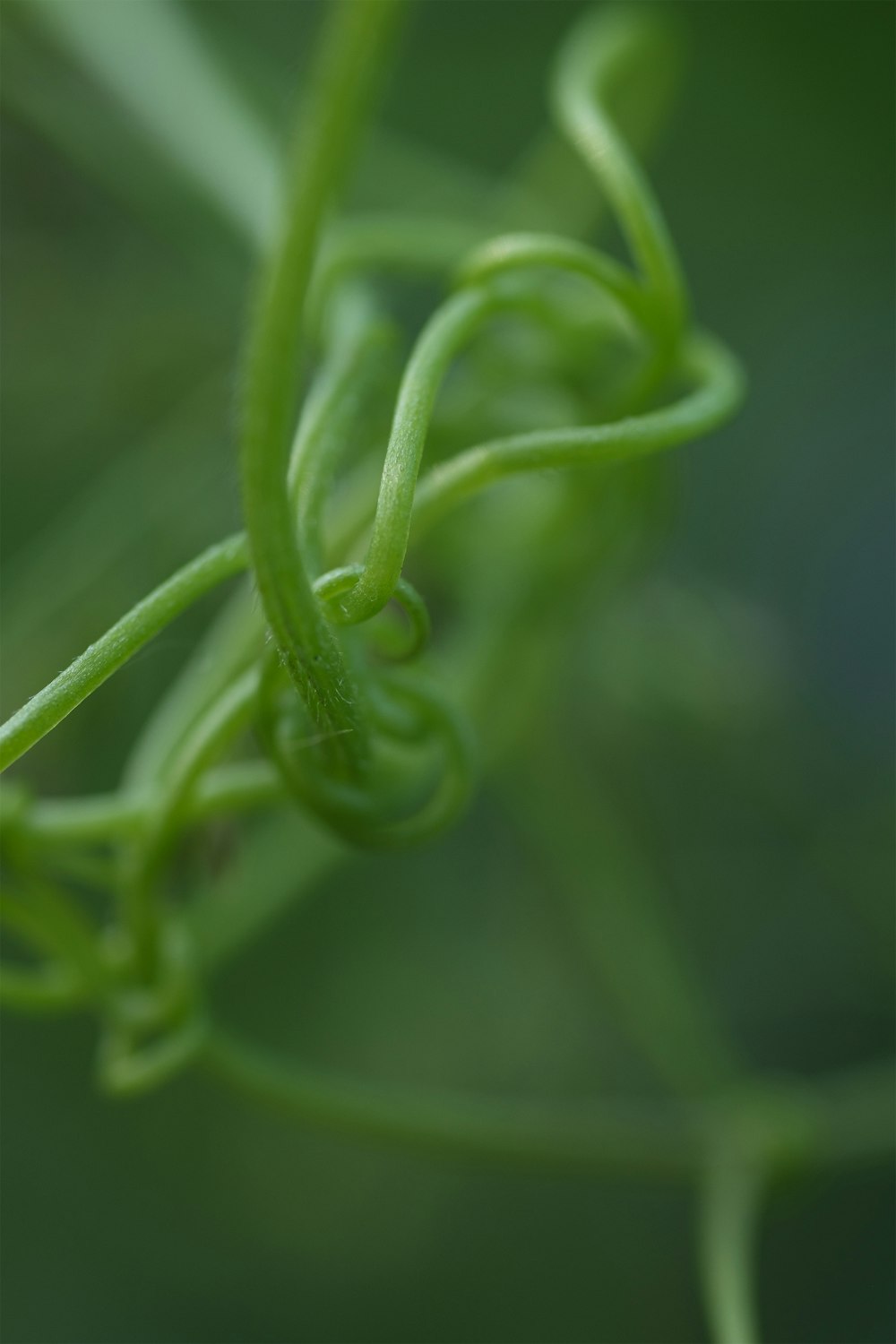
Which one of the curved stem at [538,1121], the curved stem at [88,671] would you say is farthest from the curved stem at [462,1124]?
the curved stem at [88,671]

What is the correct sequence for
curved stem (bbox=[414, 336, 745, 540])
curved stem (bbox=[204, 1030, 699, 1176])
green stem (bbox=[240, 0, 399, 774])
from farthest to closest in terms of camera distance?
curved stem (bbox=[204, 1030, 699, 1176]), curved stem (bbox=[414, 336, 745, 540]), green stem (bbox=[240, 0, 399, 774])

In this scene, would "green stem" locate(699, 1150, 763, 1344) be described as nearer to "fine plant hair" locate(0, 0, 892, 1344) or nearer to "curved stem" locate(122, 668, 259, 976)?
"fine plant hair" locate(0, 0, 892, 1344)

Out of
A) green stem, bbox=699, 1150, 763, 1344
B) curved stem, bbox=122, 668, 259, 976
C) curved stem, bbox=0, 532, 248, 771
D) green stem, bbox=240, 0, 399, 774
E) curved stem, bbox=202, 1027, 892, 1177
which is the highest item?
green stem, bbox=240, 0, 399, 774

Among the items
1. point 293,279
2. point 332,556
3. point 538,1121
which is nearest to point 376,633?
point 332,556

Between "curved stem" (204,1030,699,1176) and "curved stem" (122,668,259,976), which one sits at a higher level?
"curved stem" (122,668,259,976)

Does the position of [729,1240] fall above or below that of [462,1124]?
below

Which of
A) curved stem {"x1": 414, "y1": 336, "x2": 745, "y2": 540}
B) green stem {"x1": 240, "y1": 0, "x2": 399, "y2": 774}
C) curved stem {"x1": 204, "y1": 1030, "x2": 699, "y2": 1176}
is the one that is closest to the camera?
green stem {"x1": 240, "y1": 0, "x2": 399, "y2": 774}

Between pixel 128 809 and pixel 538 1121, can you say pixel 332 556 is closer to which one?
pixel 128 809

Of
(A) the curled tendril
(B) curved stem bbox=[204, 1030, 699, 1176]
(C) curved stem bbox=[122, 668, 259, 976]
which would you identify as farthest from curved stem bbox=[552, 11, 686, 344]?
(B) curved stem bbox=[204, 1030, 699, 1176]

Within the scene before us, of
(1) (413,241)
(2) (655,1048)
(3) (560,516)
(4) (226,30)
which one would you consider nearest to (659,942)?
(2) (655,1048)
